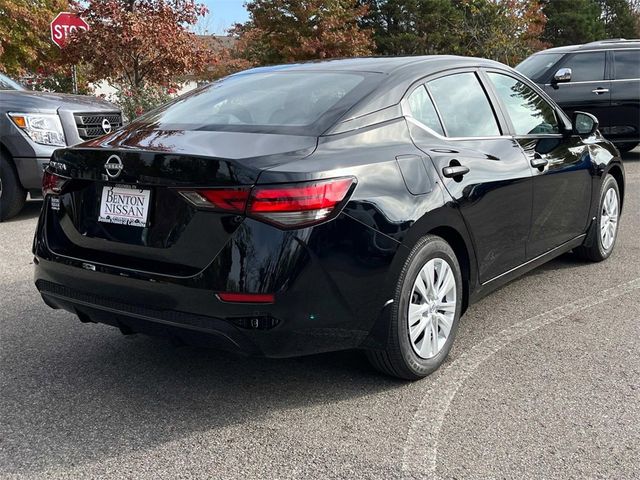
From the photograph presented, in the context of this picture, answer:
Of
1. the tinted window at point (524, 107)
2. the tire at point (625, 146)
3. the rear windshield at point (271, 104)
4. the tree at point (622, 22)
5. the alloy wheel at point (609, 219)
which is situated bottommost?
the tire at point (625, 146)

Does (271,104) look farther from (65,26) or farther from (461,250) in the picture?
(65,26)

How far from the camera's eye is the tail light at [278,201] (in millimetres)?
2736

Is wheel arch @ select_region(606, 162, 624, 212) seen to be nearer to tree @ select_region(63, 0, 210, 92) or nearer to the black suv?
the black suv

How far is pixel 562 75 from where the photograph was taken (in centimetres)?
1073

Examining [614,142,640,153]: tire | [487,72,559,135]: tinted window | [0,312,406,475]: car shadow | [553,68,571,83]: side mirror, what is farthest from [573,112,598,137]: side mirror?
[614,142,640,153]: tire

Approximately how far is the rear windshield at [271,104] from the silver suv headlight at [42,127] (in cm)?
386

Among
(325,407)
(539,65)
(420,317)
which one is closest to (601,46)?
(539,65)

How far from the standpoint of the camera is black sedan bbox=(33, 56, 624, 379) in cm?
278

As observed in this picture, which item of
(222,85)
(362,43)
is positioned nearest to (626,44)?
(222,85)

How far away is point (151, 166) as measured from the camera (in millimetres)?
2926

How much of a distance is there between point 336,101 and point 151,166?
0.96 m

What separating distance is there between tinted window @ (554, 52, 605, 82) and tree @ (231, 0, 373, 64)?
11086 millimetres

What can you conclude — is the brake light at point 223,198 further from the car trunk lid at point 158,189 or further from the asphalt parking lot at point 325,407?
the asphalt parking lot at point 325,407

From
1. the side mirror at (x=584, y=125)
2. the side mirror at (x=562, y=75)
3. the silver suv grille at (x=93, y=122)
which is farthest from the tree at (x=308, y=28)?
the side mirror at (x=584, y=125)
